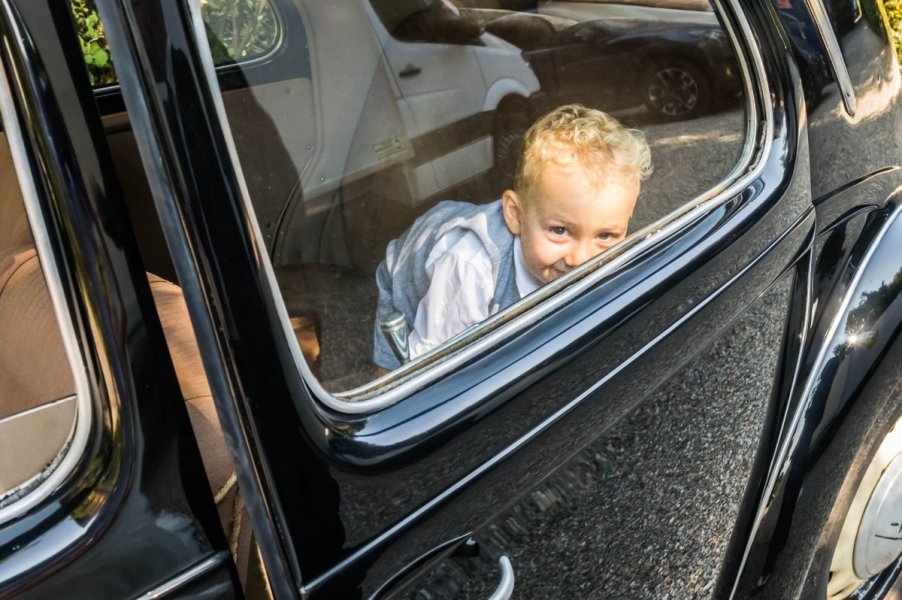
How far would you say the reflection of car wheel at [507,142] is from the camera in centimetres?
139

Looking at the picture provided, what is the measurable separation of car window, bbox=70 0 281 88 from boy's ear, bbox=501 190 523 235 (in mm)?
443

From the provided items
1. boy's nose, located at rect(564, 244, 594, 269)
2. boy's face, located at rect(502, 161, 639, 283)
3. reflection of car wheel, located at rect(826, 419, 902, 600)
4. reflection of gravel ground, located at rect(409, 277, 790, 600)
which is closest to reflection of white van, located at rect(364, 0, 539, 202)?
boy's face, located at rect(502, 161, 639, 283)

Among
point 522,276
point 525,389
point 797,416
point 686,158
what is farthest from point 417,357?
point 797,416

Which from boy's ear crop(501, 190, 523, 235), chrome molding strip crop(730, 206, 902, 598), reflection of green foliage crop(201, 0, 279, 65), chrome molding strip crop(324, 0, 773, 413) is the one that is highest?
reflection of green foliage crop(201, 0, 279, 65)

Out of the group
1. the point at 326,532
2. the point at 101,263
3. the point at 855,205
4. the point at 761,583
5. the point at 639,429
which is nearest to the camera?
the point at 101,263

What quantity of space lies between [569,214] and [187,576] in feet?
2.55

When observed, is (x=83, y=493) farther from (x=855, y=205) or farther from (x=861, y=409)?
(x=855, y=205)

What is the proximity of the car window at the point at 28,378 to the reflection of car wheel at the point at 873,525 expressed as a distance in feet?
4.78

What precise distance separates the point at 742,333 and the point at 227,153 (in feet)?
3.47

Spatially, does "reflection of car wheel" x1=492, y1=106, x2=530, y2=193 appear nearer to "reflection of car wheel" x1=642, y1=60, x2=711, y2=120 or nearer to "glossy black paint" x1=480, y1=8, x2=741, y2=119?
"glossy black paint" x1=480, y1=8, x2=741, y2=119

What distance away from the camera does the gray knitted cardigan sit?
1150 mm

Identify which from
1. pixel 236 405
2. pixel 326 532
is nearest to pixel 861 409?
pixel 326 532

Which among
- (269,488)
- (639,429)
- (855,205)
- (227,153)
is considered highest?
(227,153)

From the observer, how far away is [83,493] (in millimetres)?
789
